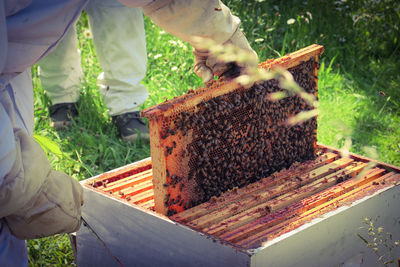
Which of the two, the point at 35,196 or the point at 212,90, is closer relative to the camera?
the point at 35,196

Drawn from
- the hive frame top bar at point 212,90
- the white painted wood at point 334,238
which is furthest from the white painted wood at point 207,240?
the hive frame top bar at point 212,90

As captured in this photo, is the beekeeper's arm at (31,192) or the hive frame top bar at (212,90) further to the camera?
the hive frame top bar at (212,90)

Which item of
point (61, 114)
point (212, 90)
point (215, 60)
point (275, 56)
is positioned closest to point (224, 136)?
point (212, 90)

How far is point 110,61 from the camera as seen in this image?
4.24 metres

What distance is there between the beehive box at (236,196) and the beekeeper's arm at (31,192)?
370mm

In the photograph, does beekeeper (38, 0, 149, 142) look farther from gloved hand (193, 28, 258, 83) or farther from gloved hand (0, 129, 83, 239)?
gloved hand (0, 129, 83, 239)

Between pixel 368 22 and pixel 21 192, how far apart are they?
4.79 m

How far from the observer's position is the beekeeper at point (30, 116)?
73.0 inches

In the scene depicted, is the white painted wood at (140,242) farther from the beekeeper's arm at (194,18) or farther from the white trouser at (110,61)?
the white trouser at (110,61)

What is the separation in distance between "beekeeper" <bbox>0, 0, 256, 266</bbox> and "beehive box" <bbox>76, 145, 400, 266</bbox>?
36cm

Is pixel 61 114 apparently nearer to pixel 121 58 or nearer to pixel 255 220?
pixel 121 58

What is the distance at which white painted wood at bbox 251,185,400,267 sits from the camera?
2.15m

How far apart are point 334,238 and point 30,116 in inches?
57.2

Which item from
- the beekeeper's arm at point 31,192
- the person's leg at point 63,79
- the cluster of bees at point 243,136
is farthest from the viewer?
the person's leg at point 63,79
